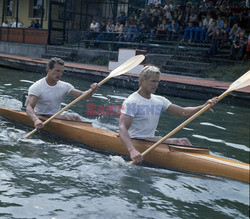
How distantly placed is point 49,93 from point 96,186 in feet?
7.16

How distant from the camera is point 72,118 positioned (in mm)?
6223

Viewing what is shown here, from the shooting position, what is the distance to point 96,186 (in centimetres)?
430

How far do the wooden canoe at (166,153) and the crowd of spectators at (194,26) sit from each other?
9.60 meters

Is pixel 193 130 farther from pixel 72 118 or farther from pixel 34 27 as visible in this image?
pixel 34 27

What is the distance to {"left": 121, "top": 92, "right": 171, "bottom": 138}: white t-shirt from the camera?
471 cm

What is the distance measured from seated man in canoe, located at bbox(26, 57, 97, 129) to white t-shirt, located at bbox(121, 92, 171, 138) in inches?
49.4

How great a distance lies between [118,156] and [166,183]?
2.97 feet

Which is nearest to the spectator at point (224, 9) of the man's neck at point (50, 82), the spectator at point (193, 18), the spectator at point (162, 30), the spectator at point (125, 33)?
the spectator at point (193, 18)

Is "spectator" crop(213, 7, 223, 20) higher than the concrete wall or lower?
higher

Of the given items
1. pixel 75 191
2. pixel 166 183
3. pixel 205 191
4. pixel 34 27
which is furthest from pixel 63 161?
pixel 34 27

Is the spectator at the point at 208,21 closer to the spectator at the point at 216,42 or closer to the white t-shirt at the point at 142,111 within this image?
the spectator at the point at 216,42

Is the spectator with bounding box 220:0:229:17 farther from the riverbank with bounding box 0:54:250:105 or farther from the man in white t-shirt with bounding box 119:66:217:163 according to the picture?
the man in white t-shirt with bounding box 119:66:217:163

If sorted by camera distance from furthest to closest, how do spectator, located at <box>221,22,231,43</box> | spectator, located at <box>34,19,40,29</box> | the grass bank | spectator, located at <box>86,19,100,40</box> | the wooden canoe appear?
spectator, located at <box>34,19,40,29</box>
spectator, located at <box>86,19,100,40</box>
spectator, located at <box>221,22,231,43</box>
the grass bank
the wooden canoe

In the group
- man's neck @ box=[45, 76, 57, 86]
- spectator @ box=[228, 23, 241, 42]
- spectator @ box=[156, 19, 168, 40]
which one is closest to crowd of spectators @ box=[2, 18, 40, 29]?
spectator @ box=[156, 19, 168, 40]
